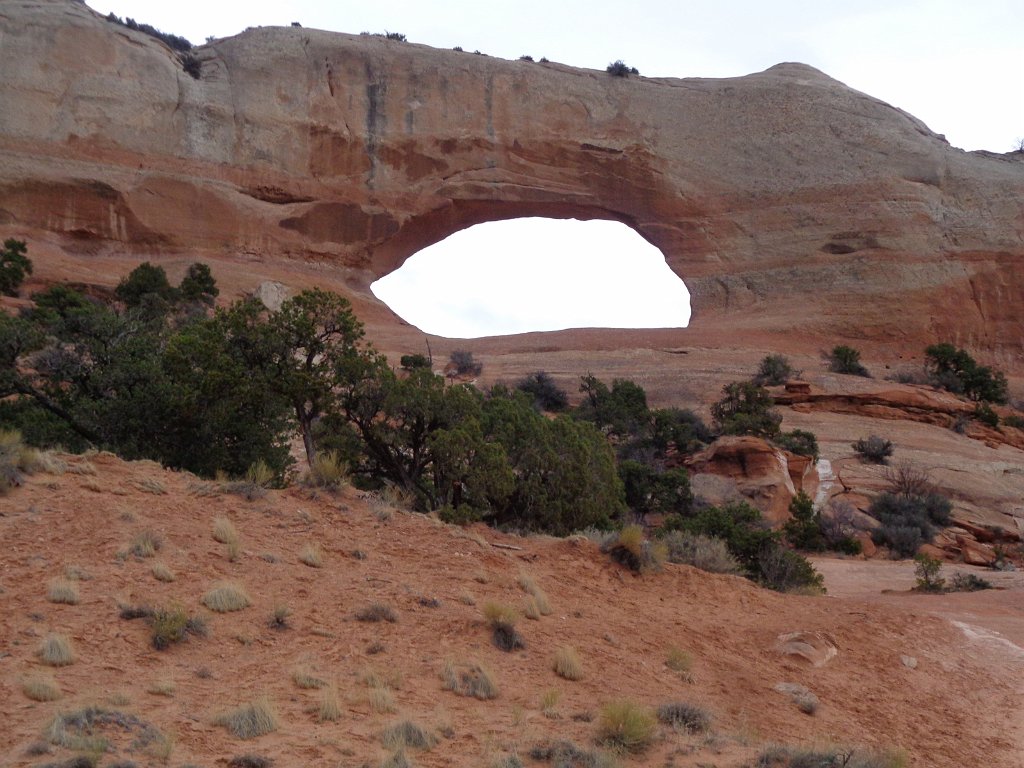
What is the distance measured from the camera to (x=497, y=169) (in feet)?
143

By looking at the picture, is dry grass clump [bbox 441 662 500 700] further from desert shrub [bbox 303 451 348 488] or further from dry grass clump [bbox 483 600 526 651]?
desert shrub [bbox 303 451 348 488]

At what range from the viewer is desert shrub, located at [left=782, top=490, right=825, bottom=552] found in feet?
70.1

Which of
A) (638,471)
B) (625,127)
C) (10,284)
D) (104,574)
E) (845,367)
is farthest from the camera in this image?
(625,127)

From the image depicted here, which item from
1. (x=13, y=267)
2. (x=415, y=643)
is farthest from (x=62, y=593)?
(x=13, y=267)

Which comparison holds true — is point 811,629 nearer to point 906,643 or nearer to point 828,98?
point 906,643

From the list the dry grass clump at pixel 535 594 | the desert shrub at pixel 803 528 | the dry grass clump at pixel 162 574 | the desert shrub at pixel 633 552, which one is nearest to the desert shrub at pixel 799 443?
the desert shrub at pixel 803 528

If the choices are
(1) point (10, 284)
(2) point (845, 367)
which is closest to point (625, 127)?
(2) point (845, 367)

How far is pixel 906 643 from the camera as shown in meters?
11.5

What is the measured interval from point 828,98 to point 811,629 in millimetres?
39571

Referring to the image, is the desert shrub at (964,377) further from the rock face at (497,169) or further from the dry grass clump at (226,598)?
the dry grass clump at (226,598)

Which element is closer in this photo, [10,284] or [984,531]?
[984,531]

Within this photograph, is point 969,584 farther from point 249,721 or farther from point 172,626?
point 249,721

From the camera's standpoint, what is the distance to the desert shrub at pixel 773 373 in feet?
107

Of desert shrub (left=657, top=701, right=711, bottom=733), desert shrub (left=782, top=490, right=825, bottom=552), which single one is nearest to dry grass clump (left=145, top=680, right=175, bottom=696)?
desert shrub (left=657, top=701, right=711, bottom=733)
